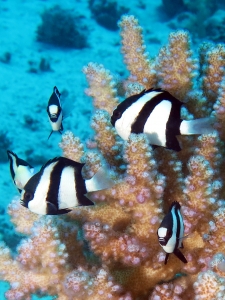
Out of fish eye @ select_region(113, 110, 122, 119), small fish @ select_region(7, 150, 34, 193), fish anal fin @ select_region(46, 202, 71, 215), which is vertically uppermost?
fish eye @ select_region(113, 110, 122, 119)

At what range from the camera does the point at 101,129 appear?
2.44 m

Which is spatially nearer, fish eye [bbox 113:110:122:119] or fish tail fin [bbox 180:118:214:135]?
fish tail fin [bbox 180:118:214:135]

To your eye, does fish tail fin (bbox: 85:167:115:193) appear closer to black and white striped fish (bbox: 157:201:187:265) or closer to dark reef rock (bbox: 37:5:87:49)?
black and white striped fish (bbox: 157:201:187:265)

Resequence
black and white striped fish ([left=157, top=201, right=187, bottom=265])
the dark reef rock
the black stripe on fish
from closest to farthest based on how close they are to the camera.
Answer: black and white striped fish ([left=157, top=201, right=187, bottom=265]), the black stripe on fish, the dark reef rock

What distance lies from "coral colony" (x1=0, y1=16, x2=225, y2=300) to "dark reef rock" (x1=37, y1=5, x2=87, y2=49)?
458 inches

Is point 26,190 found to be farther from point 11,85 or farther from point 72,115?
point 11,85

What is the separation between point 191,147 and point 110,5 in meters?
15.5

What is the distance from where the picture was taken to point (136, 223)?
2234 millimetres

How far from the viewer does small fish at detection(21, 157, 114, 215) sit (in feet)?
6.32

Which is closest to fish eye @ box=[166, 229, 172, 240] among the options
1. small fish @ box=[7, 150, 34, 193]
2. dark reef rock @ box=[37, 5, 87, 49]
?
small fish @ box=[7, 150, 34, 193]

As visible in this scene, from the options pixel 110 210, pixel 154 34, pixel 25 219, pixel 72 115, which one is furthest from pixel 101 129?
pixel 154 34

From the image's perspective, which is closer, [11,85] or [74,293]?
[74,293]

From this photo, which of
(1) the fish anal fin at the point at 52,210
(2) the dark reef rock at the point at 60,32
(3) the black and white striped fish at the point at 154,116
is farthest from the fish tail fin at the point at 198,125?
(2) the dark reef rock at the point at 60,32

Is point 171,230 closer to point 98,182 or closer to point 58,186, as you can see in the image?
point 98,182
